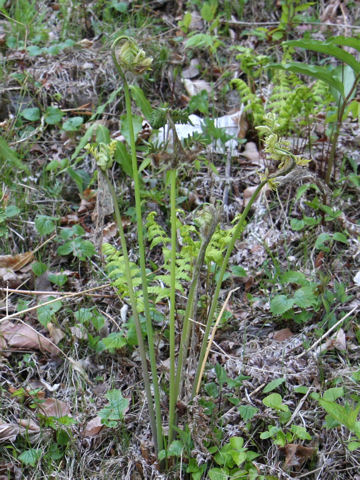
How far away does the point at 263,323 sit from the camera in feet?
8.46

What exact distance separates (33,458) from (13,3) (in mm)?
3572

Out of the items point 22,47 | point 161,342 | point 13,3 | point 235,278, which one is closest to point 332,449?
point 161,342

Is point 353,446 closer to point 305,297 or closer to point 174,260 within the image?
point 305,297

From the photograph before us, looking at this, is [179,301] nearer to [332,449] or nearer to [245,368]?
[245,368]

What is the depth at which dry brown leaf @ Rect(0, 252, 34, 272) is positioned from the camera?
9.44 ft

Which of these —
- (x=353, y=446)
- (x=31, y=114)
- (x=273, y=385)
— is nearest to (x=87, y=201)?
(x=31, y=114)

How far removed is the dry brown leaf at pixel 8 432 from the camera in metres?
2.15

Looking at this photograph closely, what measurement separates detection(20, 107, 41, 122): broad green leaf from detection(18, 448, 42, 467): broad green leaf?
2186 mm

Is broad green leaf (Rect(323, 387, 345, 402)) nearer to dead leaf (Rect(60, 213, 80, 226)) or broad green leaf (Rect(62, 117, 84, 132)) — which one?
dead leaf (Rect(60, 213, 80, 226))

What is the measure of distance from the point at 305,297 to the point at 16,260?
59.2 inches

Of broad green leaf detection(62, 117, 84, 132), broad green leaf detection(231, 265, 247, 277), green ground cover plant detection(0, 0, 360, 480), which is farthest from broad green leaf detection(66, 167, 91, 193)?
broad green leaf detection(231, 265, 247, 277)

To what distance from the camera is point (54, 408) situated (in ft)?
7.55

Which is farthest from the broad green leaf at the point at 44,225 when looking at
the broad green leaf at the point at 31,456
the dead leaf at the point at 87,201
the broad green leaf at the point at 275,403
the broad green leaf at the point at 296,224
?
the broad green leaf at the point at 275,403

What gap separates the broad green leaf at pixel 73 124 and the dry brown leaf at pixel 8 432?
1885mm
